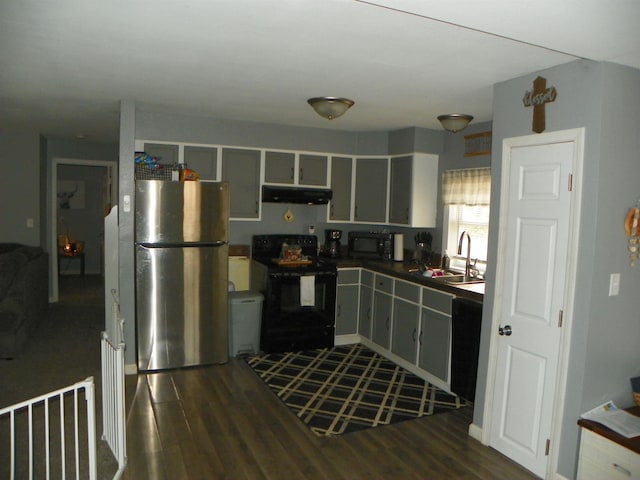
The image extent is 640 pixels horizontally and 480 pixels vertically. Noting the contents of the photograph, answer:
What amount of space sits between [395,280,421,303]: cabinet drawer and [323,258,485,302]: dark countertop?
0.16 feet

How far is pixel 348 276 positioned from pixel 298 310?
64cm

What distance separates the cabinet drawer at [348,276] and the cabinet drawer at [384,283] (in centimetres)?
29

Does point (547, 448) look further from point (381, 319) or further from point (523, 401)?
point (381, 319)

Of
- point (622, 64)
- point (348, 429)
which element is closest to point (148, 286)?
point (348, 429)

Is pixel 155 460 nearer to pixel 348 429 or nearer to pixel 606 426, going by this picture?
pixel 348 429

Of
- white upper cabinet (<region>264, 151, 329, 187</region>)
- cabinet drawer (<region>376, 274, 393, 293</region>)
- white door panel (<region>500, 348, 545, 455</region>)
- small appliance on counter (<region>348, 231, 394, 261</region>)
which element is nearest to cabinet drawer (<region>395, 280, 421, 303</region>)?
cabinet drawer (<region>376, 274, 393, 293</region>)

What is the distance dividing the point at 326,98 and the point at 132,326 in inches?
103

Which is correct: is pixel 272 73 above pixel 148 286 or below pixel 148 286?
above

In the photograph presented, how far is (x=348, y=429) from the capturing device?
10.6ft

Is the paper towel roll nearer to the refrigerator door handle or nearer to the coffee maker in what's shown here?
the coffee maker

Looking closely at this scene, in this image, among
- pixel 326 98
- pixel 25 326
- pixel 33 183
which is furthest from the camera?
pixel 33 183

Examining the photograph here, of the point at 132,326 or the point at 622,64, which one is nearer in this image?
the point at 622,64

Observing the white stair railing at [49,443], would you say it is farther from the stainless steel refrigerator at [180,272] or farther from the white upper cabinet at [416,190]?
the white upper cabinet at [416,190]

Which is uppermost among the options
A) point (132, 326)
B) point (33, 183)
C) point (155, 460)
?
point (33, 183)
